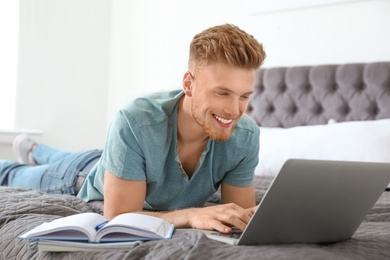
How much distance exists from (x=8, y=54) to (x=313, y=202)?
3.13 m

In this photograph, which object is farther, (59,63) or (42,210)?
(59,63)

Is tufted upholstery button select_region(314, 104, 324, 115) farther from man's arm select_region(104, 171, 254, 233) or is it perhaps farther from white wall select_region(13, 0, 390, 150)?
man's arm select_region(104, 171, 254, 233)

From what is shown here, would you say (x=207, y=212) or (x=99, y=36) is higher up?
(x=99, y=36)

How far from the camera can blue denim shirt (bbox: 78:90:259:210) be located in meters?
1.67

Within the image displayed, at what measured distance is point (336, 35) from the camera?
312cm

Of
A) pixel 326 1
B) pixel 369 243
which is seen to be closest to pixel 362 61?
pixel 326 1

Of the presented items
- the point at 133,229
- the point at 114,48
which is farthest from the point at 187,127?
the point at 114,48

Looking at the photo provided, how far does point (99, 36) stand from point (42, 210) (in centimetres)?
278

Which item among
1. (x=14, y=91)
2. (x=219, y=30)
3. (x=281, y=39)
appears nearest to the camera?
(x=219, y=30)

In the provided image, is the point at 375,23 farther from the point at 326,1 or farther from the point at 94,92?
the point at 94,92

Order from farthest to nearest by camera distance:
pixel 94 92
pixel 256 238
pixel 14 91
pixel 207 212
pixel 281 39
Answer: pixel 94 92 → pixel 14 91 → pixel 281 39 → pixel 207 212 → pixel 256 238

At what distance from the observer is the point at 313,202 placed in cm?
120

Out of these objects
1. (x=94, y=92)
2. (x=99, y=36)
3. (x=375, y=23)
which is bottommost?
(x=94, y=92)

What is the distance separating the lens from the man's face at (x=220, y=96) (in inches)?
61.9
